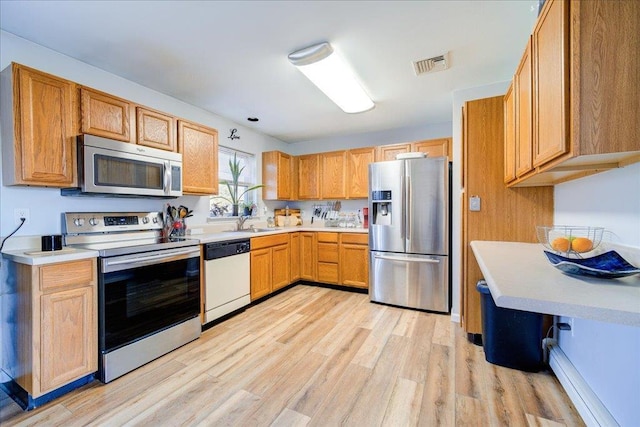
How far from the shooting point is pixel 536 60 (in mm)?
1345

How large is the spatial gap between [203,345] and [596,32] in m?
3.01

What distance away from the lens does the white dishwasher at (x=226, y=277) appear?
8.77ft

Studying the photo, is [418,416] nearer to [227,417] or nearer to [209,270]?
[227,417]

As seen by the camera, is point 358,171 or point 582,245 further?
point 358,171

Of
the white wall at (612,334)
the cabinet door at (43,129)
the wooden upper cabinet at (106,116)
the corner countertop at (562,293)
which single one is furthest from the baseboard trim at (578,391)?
the wooden upper cabinet at (106,116)

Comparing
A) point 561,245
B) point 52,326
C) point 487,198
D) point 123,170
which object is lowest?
point 52,326

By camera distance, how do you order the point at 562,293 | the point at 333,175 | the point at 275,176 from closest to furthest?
the point at 562,293 → the point at 275,176 → the point at 333,175

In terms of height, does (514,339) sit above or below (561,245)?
below

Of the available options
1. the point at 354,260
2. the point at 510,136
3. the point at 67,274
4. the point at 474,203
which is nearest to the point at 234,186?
the point at 354,260

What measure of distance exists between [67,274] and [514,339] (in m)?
3.06

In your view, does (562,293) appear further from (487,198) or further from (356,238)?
(356,238)

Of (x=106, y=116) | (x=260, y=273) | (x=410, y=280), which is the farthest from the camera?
(x=260, y=273)

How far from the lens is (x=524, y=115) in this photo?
160 centimetres

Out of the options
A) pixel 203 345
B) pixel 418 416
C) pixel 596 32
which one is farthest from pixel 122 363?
pixel 596 32
